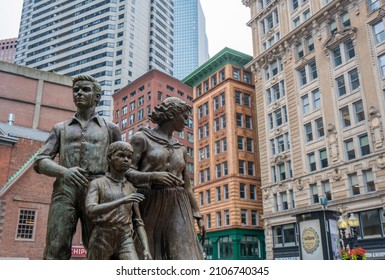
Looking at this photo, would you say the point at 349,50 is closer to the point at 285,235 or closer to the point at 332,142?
the point at 332,142

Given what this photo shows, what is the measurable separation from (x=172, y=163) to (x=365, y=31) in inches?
1474

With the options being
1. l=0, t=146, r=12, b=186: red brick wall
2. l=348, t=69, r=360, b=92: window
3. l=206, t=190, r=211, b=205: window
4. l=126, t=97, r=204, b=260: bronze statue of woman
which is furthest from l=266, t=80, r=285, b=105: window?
l=126, t=97, r=204, b=260: bronze statue of woman

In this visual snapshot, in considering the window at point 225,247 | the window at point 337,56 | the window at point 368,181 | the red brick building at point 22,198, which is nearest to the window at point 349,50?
the window at point 337,56

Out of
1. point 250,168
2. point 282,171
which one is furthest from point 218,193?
point 282,171

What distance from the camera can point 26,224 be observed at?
91.8 ft

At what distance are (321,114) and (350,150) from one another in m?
5.23

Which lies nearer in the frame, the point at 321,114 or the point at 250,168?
the point at 321,114

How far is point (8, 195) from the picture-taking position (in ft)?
90.2

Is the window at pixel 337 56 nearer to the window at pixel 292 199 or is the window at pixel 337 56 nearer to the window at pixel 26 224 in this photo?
the window at pixel 292 199

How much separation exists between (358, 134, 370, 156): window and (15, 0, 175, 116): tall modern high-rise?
6919 cm

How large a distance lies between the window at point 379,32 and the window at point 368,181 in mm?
11621

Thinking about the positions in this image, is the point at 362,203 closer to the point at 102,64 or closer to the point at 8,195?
the point at 8,195

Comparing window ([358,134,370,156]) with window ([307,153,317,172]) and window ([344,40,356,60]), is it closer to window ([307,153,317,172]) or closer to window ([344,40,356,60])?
window ([307,153,317,172])
